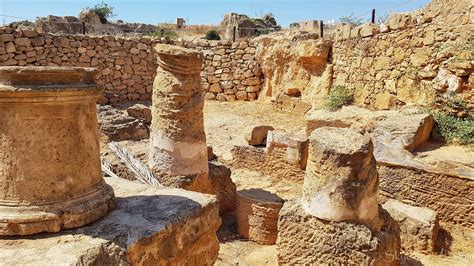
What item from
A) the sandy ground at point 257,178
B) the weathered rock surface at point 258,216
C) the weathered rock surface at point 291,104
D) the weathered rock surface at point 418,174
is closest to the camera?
the sandy ground at point 257,178

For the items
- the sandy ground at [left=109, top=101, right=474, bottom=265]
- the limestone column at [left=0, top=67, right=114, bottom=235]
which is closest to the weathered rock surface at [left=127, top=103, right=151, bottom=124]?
the sandy ground at [left=109, top=101, right=474, bottom=265]

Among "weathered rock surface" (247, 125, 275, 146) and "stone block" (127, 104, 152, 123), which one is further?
"stone block" (127, 104, 152, 123)

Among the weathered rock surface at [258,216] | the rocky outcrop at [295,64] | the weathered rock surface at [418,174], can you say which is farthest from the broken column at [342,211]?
the rocky outcrop at [295,64]

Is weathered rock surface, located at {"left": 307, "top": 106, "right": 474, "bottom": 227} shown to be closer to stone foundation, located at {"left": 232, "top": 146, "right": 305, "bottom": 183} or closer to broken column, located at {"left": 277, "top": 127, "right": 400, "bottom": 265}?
stone foundation, located at {"left": 232, "top": 146, "right": 305, "bottom": 183}

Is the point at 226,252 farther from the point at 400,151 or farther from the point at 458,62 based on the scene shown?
the point at 458,62

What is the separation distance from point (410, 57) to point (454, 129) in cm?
263

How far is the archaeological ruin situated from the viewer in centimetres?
222

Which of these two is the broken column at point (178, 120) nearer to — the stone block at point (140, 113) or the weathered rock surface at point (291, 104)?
the stone block at point (140, 113)

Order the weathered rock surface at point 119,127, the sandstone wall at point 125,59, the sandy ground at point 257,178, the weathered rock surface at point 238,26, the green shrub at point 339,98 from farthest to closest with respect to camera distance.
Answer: the weathered rock surface at point 238,26 < the sandstone wall at point 125,59 < the green shrub at point 339,98 < the weathered rock surface at point 119,127 < the sandy ground at point 257,178

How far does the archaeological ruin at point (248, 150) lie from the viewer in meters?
2.22

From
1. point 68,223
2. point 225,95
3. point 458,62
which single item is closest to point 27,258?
point 68,223

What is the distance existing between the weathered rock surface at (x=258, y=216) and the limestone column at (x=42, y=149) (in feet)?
11.4

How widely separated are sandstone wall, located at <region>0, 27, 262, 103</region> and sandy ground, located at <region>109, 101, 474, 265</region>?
4.46 feet

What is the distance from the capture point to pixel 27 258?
1.95 metres
